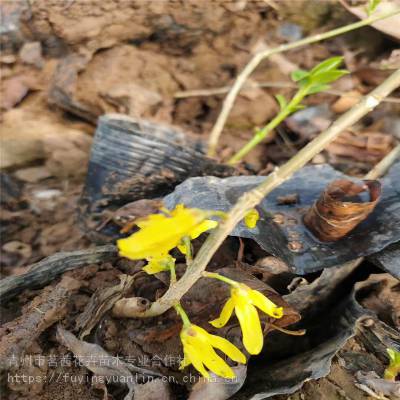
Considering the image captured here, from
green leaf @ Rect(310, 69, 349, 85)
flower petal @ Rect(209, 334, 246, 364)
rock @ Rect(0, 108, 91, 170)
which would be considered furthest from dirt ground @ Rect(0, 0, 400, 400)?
flower petal @ Rect(209, 334, 246, 364)

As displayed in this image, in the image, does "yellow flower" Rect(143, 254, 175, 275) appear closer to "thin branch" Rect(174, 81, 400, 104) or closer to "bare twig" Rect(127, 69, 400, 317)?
"bare twig" Rect(127, 69, 400, 317)

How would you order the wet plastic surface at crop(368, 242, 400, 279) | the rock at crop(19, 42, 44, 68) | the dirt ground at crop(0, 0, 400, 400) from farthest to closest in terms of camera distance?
1. the rock at crop(19, 42, 44, 68)
2. the dirt ground at crop(0, 0, 400, 400)
3. the wet plastic surface at crop(368, 242, 400, 279)

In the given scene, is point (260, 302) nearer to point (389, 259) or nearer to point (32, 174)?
point (389, 259)

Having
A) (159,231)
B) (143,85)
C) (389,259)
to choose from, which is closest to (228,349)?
(159,231)

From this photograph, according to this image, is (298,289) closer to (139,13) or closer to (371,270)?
(371,270)

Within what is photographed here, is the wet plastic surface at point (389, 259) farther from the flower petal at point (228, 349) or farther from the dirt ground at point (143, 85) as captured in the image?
the dirt ground at point (143, 85)
